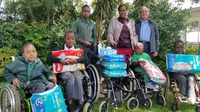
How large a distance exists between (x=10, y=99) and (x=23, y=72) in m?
0.48

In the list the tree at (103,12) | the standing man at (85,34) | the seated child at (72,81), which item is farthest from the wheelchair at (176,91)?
the tree at (103,12)

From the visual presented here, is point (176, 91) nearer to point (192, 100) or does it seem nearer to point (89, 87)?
point (192, 100)

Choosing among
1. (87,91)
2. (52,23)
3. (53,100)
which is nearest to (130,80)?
(87,91)

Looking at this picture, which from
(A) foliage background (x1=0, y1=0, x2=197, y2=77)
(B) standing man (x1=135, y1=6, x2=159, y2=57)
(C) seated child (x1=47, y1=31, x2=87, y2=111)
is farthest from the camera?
(A) foliage background (x1=0, y1=0, x2=197, y2=77)

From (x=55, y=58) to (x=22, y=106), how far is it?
0.85 m

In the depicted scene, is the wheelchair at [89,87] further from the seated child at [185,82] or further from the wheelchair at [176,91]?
the seated child at [185,82]

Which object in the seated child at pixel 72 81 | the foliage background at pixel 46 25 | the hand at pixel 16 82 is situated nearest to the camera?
the hand at pixel 16 82

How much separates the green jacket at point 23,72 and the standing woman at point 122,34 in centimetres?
153

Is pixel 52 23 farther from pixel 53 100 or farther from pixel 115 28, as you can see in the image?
pixel 53 100

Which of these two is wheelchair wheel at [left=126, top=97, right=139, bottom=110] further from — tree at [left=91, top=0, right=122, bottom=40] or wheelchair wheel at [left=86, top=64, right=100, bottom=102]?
tree at [left=91, top=0, right=122, bottom=40]

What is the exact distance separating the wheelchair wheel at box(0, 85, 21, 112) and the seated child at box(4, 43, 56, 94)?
136mm

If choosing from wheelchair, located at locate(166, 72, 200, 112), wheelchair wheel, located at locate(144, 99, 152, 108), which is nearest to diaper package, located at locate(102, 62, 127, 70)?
wheelchair wheel, located at locate(144, 99, 152, 108)

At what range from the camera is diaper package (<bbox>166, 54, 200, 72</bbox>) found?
3764mm

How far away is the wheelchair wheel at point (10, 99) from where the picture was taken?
8.19 ft
